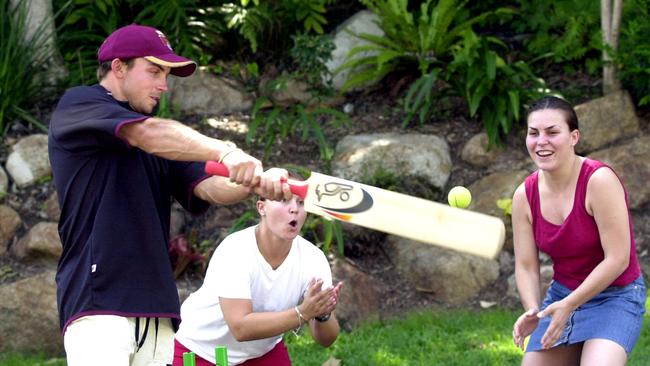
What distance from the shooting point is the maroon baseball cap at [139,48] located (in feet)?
15.1

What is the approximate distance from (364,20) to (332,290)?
549 cm

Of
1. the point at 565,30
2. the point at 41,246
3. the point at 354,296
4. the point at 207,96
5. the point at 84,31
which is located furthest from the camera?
the point at 84,31

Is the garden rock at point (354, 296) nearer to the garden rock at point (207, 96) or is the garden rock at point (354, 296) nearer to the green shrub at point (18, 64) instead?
the garden rock at point (207, 96)

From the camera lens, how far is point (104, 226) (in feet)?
14.9

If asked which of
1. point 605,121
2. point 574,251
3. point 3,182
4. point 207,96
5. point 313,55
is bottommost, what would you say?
point 3,182

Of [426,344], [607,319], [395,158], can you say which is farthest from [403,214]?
[395,158]

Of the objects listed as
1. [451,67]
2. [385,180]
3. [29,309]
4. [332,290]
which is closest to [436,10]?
[451,67]

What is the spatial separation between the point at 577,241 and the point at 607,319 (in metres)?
0.39

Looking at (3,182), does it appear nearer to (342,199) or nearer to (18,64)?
(18,64)

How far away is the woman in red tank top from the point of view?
5109 mm

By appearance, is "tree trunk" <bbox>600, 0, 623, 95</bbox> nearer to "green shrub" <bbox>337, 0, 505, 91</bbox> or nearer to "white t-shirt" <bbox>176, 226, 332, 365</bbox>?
"green shrub" <bbox>337, 0, 505, 91</bbox>

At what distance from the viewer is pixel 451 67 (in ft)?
30.0

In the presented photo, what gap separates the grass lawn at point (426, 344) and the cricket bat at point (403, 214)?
2.67m

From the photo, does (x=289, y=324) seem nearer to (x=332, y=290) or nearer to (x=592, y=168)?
(x=332, y=290)
